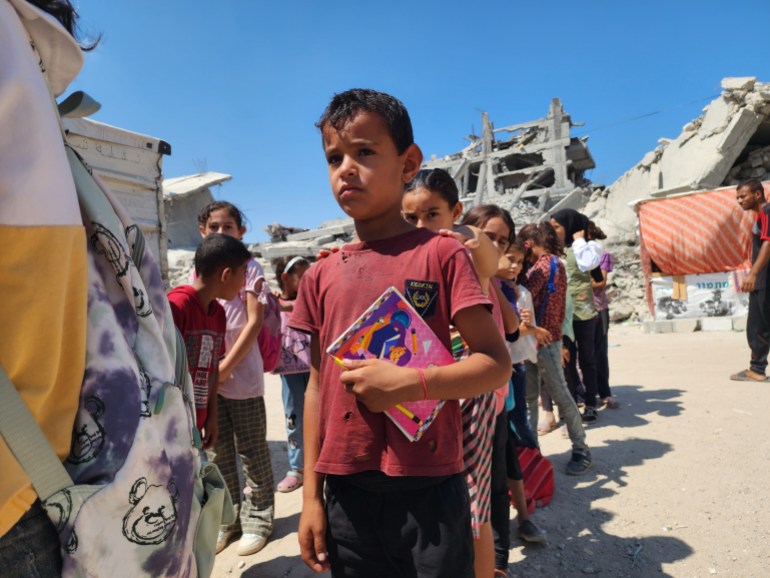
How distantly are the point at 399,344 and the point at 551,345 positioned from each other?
2.59 m

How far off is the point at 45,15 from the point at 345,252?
820mm

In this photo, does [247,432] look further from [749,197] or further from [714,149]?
[714,149]

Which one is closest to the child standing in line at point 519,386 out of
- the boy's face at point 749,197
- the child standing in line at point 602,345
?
the child standing in line at point 602,345

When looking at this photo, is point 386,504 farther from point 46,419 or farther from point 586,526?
point 586,526

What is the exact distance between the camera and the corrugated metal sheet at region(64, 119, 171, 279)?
3154 mm

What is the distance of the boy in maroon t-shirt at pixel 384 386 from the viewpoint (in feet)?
3.87

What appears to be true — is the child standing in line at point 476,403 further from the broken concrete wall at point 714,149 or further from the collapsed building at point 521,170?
the collapsed building at point 521,170

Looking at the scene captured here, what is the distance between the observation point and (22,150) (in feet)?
2.40

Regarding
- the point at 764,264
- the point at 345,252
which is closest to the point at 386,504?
the point at 345,252

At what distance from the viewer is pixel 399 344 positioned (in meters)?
1.20

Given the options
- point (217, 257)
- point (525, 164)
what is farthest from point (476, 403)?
point (525, 164)

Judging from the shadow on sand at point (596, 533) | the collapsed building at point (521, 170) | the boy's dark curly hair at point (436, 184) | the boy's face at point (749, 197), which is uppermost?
the collapsed building at point (521, 170)

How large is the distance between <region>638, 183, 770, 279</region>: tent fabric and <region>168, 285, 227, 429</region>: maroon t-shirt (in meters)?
9.93

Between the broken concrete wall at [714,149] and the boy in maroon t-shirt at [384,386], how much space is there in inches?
424
